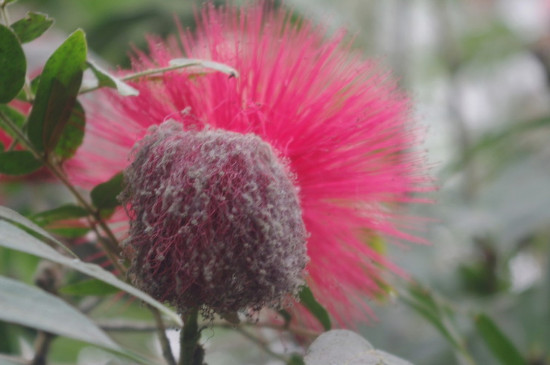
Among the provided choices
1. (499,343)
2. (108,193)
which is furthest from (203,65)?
(499,343)

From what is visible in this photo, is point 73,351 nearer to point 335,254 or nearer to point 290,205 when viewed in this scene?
point 335,254

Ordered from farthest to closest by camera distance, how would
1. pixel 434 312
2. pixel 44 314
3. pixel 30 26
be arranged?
pixel 434 312 < pixel 30 26 < pixel 44 314

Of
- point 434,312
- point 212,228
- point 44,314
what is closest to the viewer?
point 44,314

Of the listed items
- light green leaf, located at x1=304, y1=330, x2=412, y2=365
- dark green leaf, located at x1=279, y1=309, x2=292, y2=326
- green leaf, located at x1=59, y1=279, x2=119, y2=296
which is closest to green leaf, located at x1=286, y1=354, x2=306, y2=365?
dark green leaf, located at x1=279, y1=309, x2=292, y2=326

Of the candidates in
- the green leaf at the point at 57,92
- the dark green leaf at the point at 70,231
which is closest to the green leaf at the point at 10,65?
the green leaf at the point at 57,92

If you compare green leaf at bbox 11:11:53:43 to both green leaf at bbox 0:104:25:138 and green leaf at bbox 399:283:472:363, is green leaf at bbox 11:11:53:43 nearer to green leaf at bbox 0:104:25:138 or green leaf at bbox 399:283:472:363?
green leaf at bbox 0:104:25:138

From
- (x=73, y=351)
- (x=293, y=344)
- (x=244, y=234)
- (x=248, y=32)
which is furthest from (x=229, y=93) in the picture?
(x=73, y=351)

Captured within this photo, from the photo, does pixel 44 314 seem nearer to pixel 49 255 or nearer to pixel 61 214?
pixel 49 255
